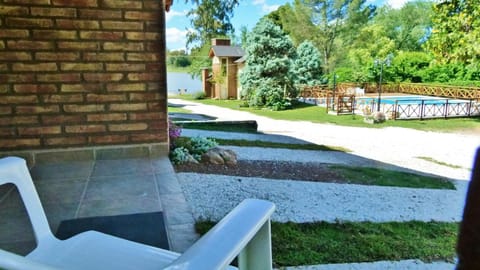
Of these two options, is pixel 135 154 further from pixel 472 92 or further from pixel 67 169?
pixel 472 92

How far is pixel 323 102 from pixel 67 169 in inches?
652

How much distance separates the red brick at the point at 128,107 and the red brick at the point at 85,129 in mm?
208

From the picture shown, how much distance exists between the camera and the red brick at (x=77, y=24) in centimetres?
316

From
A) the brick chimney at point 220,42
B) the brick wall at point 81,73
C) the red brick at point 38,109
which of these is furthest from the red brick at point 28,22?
the brick chimney at point 220,42

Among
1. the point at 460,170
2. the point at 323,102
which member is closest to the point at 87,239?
the point at 460,170

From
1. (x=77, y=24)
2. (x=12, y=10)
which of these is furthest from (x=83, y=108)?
(x=12, y=10)

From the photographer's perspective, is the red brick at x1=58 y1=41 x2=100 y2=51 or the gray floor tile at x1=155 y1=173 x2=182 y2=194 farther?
the red brick at x1=58 y1=41 x2=100 y2=51

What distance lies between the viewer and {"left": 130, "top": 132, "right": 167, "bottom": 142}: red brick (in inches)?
137

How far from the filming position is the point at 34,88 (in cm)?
319

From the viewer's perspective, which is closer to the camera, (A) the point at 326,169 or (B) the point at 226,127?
(A) the point at 326,169

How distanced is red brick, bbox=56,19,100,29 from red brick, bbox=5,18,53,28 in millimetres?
81

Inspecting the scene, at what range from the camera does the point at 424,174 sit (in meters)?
5.26

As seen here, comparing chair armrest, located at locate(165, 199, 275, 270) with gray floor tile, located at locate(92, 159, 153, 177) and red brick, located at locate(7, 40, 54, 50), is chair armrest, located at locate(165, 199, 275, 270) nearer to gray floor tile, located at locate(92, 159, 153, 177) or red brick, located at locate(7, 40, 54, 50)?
gray floor tile, located at locate(92, 159, 153, 177)

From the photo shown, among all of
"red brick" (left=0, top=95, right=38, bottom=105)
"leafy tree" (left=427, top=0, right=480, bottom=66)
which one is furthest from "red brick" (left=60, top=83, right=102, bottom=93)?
"leafy tree" (left=427, top=0, right=480, bottom=66)
